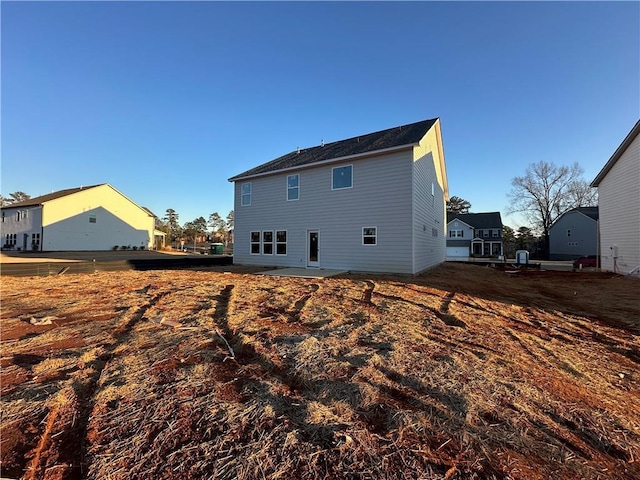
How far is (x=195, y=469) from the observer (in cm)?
157

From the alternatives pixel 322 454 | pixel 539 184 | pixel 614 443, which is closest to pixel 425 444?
pixel 322 454

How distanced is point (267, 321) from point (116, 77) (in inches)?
516

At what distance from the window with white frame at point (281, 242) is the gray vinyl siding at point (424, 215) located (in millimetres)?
6515

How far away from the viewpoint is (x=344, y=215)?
12.8 metres

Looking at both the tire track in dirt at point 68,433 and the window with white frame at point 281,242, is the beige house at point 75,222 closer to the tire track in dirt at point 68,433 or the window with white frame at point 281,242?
the window with white frame at point 281,242

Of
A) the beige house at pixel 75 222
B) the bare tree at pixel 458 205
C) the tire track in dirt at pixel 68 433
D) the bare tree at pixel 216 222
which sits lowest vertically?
the tire track in dirt at pixel 68 433

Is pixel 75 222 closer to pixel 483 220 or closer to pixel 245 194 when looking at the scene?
pixel 245 194

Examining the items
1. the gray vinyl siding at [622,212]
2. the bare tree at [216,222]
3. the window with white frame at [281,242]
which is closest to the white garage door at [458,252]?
the gray vinyl siding at [622,212]

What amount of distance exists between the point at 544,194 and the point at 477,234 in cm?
988

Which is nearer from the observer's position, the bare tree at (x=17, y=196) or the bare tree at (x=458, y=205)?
the bare tree at (x=17, y=196)

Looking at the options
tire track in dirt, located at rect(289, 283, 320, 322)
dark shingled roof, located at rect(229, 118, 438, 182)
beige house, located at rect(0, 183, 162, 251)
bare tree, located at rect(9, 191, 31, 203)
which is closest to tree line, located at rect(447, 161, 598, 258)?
dark shingled roof, located at rect(229, 118, 438, 182)

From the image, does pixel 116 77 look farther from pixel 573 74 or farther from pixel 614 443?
pixel 573 74

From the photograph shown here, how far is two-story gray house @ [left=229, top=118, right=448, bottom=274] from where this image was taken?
37.9ft

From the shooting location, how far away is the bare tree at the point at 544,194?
120 feet
